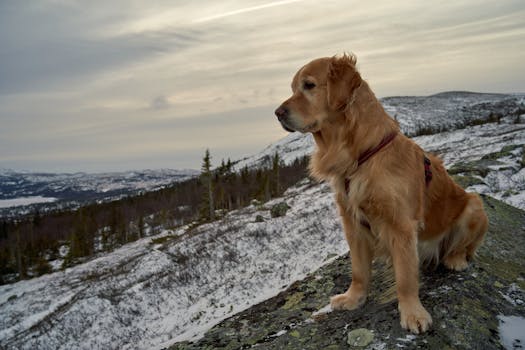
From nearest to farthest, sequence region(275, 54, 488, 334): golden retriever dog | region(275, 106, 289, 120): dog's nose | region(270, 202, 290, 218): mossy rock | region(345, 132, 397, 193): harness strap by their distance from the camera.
Answer: region(275, 54, 488, 334): golden retriever dog
region(345, 132, 397, 193): harness strap
region(275, 106, 289, 120): dog's nose
region(270, 202, 290, 218): mossy rock

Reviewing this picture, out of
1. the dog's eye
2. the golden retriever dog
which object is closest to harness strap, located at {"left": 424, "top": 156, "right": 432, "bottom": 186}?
the golden retriever dog

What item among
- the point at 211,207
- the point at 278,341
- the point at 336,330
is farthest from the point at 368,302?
the point at 211,207

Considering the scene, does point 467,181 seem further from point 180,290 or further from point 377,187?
point 180,290

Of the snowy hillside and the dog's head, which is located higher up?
the dog's head

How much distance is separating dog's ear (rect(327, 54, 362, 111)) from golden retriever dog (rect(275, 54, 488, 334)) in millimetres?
10

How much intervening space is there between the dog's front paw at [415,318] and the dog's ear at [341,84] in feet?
6.76

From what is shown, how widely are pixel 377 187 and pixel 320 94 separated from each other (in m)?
1.19

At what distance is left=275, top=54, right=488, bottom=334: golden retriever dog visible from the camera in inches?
129


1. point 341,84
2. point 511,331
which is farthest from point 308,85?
point 511,331

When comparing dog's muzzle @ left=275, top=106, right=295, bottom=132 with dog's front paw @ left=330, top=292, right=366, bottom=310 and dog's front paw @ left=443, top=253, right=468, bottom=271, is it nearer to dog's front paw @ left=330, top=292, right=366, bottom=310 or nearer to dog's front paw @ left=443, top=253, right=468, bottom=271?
dog's front paw @ left=330, top=292, right=366, bottom=310

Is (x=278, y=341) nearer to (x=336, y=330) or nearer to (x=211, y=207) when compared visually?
(x=336, y=330)

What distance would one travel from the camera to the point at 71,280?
38.6 m

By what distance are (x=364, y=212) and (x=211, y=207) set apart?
5488 cm

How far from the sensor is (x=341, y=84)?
11.8ft
